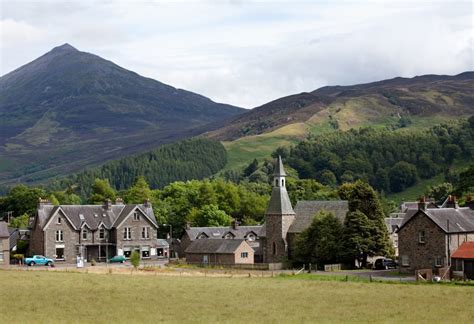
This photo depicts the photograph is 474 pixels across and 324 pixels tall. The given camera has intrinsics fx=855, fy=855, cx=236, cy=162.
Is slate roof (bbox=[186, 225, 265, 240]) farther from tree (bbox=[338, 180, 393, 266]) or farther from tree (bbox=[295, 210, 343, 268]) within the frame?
tree (bbox=[338, 180, 393, 266])

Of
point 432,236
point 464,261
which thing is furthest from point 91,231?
point 464,261

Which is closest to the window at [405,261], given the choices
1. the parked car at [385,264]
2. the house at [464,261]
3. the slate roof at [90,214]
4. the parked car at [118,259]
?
the parked car at [385,264]

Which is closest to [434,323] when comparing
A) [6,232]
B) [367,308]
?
[367,308]

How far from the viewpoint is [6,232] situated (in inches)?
3789

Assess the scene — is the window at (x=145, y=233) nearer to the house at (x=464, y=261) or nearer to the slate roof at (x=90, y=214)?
the slate roof at (x=90, y=214)

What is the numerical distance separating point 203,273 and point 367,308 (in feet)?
111

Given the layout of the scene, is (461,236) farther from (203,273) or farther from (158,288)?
(158,288)

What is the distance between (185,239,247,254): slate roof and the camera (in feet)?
327

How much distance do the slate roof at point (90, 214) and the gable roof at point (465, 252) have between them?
1890 inches

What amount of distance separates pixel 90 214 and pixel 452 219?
1950 inches

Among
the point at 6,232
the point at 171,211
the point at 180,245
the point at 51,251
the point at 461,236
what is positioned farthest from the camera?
the point at 171,211

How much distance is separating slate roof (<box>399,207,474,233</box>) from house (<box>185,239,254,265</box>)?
84.6 feet

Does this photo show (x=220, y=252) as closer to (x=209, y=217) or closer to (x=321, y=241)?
(x=321, y=241)

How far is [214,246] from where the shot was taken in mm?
101812
